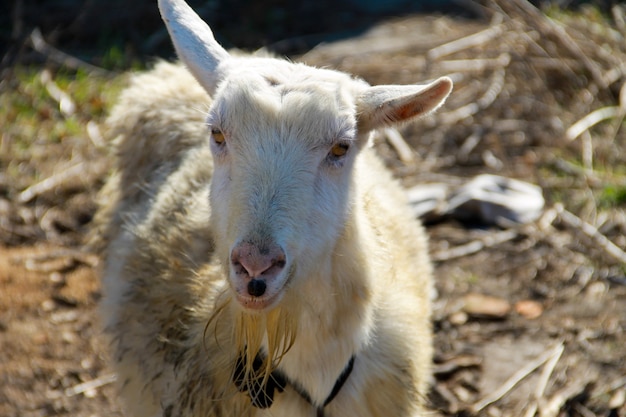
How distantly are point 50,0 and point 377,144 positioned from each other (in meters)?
4.52

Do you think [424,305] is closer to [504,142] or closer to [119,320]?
[119,320]

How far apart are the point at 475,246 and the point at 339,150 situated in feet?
8.86

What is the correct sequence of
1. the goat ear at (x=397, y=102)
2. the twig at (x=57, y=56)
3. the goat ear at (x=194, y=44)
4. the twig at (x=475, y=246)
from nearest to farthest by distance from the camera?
the goat ear at (x=397, y=102) → the goat ear at (x=194, y=44) → the twig at (x=475, y=246) → the twig at (x=57, y=56)

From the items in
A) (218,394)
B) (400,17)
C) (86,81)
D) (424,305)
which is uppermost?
(218,394)

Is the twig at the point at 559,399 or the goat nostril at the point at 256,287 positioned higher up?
the goat nostril at the point at 256,287

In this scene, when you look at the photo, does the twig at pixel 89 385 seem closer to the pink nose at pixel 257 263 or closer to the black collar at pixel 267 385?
the black collar at pixel 267 385

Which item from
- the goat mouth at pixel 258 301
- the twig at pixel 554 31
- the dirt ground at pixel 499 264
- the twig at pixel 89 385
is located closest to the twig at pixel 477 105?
the dirt ground at pixel 499 264

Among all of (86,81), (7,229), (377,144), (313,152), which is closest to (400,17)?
(377,144)

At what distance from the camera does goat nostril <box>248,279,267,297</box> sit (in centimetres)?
289

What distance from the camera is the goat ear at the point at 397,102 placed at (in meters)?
3.31

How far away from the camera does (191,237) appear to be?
3959 mm

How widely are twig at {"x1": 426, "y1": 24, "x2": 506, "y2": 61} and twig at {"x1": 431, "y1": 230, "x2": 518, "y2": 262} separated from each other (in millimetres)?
2884

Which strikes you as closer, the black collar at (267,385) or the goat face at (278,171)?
the goat face at (278,171)

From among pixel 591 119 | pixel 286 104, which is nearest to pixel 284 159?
pixel 286 104
